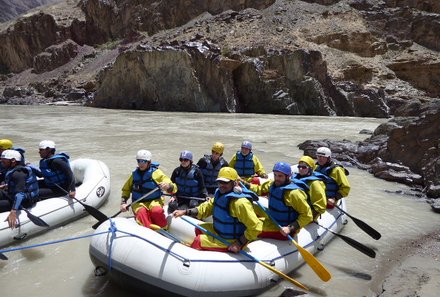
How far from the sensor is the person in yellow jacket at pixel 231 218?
4008 mm

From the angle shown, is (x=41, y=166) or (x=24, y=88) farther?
(x=24, y=88)

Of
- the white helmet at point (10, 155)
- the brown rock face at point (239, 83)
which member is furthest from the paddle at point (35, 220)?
the brown rock face at point (239, 83)

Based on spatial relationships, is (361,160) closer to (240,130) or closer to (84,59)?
(240,130)

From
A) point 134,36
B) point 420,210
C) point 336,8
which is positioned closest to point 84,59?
point 134,36

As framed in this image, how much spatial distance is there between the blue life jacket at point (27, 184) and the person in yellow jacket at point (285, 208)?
3.13 metres

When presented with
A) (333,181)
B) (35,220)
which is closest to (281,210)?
(333,181)

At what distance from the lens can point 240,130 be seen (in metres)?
18.8

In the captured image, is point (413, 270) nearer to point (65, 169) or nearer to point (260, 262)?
point (260, 262)

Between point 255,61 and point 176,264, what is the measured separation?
90.9ft

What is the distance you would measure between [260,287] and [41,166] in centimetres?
397

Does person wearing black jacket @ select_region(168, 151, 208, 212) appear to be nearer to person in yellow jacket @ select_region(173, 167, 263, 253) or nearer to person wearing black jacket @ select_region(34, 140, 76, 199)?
person in yellow jacket @ select_region(173, 167, 263, 253)

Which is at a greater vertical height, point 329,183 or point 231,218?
point 231,218

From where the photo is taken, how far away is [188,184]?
18.5 feet

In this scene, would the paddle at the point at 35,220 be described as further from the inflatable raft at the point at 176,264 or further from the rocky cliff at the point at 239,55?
the rocky cliff at the point at 239,55
